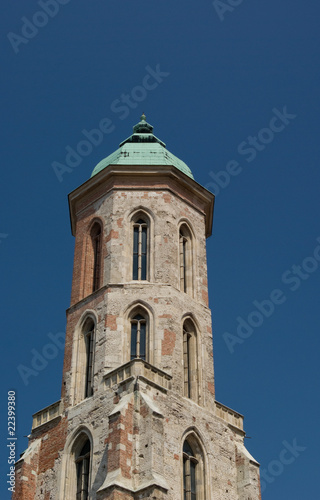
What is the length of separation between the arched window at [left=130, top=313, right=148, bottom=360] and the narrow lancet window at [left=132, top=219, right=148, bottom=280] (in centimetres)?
223

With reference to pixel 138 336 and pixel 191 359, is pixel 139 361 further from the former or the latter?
pixel 191 359

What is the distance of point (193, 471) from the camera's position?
33781 millimetres

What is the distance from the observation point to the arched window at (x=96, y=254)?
39500 mm

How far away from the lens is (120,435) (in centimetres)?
3119

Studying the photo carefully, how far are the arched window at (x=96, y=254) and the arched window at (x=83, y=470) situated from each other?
7901 millimetres

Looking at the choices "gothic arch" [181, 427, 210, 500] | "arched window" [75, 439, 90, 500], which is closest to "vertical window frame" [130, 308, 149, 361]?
"gothic arch" [181, 427, 210, 500]

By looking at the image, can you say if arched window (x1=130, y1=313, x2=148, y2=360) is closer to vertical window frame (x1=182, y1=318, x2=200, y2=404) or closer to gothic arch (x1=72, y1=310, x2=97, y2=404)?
gothic arch (x1=72, y1=310, x2=97, y2=404)

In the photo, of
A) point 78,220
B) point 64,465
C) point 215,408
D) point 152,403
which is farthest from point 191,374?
point 78,220

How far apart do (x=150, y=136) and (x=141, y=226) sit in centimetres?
701

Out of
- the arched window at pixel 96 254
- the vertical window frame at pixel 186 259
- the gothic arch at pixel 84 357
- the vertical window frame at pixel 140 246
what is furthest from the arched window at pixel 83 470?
the vertical window frame at pixel 186 259

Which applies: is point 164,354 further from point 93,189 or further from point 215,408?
point 93,189

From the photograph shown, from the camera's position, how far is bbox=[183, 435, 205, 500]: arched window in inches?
1299

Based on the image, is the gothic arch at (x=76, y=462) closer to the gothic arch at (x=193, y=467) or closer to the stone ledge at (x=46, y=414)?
the stone ledge at (x=46, y=414)

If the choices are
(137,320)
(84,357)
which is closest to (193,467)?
(137,320)
